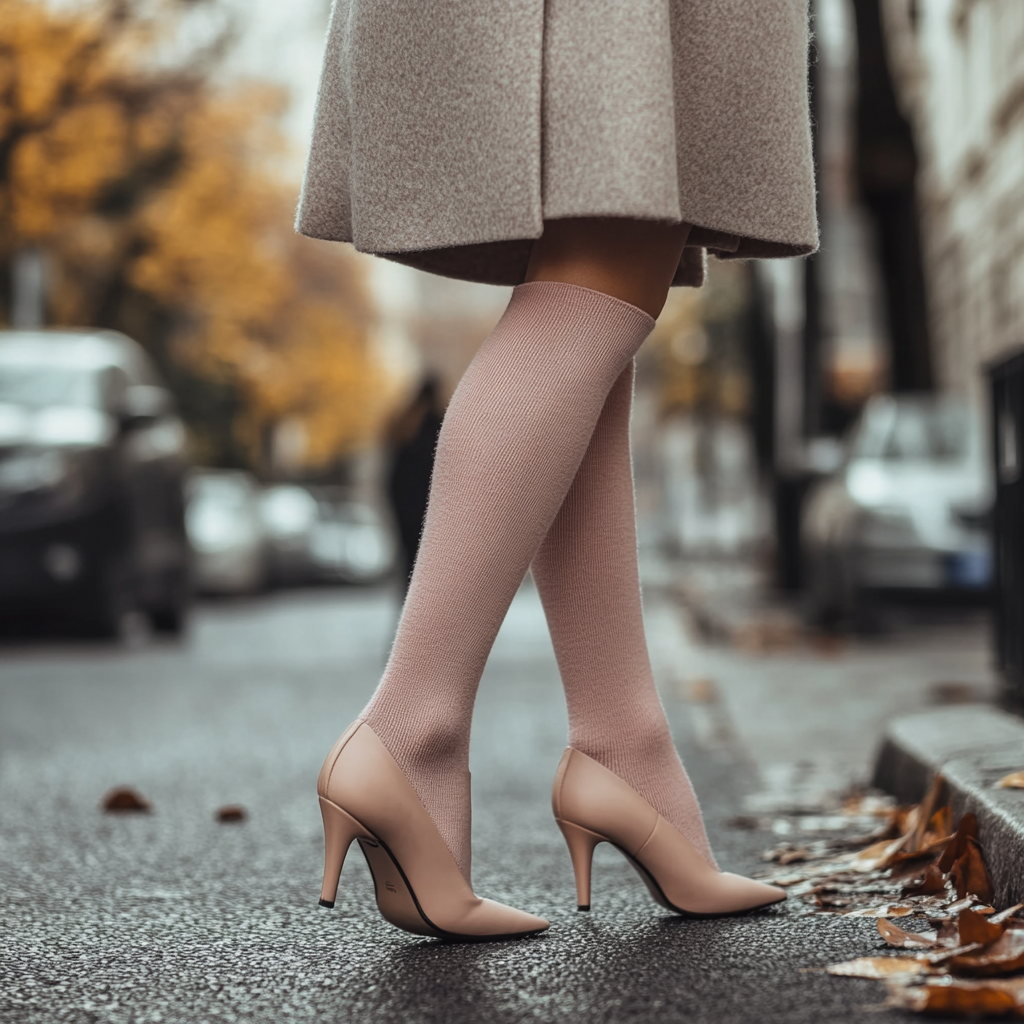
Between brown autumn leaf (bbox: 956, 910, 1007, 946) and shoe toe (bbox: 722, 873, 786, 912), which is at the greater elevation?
brown autumn leaf (bbox: 956, 910, 1007, 946)

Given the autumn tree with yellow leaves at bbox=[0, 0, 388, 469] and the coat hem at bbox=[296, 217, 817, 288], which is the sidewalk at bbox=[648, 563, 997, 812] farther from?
the autumn tree with yellow leaves at bbox=[0, 0, 388, 469]

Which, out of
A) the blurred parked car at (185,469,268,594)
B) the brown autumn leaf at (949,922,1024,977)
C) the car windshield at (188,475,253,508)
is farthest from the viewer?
the car windshield at (188,475,253,508)

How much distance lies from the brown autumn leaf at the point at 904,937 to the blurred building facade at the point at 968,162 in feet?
44.2

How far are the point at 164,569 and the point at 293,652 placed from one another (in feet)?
4.82

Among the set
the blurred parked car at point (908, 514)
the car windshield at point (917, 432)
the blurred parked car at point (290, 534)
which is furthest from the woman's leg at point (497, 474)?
the blurred parked car at point (290, 534)

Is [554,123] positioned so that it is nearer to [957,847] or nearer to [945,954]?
[945,954]

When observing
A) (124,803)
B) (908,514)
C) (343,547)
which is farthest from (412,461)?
(343,547)

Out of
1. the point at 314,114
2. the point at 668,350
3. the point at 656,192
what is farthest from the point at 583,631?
the point at 668,350

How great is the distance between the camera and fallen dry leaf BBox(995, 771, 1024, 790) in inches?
103

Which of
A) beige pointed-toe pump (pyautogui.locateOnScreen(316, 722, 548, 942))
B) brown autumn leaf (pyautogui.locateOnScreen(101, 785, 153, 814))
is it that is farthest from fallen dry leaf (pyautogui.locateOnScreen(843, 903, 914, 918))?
brown autumn leaf (pyautogui.locateOnScreen(101, 785, 153, 814))

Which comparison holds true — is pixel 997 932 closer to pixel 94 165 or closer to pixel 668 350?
pixel 94 165

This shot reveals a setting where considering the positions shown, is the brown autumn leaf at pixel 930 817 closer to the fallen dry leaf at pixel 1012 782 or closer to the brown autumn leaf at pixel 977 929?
the fallen dry leaf at pixel 1012 782

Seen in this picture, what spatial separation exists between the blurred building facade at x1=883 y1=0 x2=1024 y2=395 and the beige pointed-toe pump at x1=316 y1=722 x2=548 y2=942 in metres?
13.6

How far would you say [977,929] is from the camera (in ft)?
6.43
